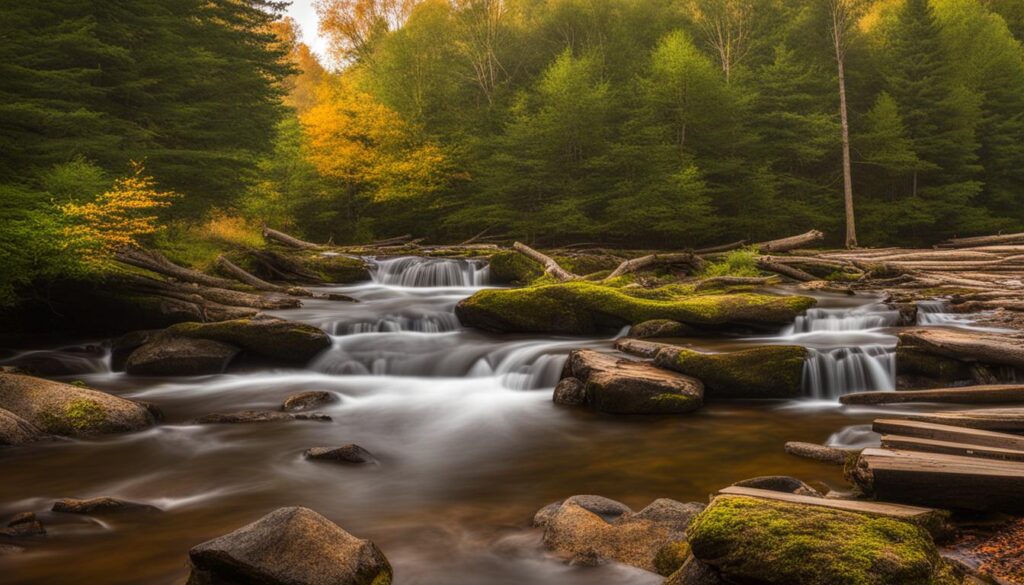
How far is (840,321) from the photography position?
11930mm

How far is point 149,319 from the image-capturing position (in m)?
12.2

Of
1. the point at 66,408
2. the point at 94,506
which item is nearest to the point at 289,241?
the point at 66,408

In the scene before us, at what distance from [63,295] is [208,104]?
951cm

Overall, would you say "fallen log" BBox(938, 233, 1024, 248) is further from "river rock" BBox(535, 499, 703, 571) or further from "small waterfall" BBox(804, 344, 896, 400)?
"river rock" BBox(535, 499, 703, 571)

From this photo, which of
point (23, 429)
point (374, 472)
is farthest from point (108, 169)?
point (374, 472)

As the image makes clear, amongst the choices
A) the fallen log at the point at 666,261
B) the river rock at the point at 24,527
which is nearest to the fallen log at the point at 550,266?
the fallen log at the point at 666,261

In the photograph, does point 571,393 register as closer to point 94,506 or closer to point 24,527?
point 94,506

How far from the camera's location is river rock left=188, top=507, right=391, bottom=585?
3.28 metres

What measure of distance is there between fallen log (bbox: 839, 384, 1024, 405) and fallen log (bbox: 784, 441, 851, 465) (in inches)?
85.1

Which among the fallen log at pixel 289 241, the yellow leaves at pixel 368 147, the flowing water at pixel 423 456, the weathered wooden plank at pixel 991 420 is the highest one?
the yellow leaves at pixel 368 147

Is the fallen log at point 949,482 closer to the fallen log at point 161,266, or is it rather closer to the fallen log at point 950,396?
the fallen log at point 950,396

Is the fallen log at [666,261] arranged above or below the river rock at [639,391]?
above

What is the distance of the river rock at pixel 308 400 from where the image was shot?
8.86m

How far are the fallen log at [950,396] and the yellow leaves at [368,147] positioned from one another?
83.8 feet
